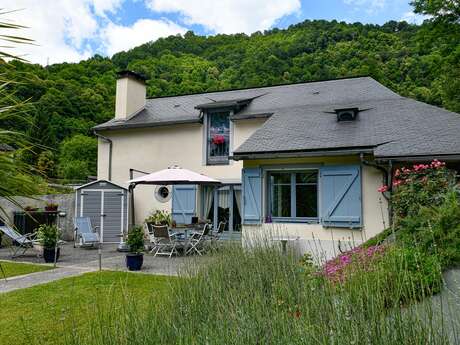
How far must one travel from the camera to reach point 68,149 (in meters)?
30.9

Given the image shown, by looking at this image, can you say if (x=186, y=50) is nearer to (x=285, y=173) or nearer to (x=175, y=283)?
(x=285, y=173)

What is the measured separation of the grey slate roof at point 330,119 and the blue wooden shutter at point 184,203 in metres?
2.85

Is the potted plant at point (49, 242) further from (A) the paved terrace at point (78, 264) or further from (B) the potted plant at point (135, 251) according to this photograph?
(B) the potted plant at point (135, 251)

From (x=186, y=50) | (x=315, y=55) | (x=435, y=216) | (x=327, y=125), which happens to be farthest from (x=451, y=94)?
(x=186, y=50)

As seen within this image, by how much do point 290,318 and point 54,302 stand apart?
4720 mm

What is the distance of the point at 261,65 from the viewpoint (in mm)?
24656

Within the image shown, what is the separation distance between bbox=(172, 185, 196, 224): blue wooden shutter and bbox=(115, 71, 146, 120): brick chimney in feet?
16.4

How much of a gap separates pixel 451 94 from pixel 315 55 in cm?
862

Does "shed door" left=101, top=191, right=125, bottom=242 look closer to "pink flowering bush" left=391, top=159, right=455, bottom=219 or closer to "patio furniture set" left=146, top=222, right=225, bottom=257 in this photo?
"patio furniture set" left=146, top=222, right=225, bottom=257

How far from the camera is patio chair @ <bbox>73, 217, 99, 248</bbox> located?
1255 centimetres

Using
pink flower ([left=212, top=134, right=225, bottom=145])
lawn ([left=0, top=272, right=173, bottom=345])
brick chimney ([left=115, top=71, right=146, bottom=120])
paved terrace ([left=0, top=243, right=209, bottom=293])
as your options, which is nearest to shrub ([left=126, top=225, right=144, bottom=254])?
paved terrace ([left=0, top=243, right=209, bottom=293])

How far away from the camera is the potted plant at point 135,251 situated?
846 centimetres

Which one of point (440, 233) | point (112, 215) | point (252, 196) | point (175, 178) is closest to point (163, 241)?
point (175, 178)

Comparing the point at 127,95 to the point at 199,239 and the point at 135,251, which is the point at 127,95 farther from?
the point at 135,251
